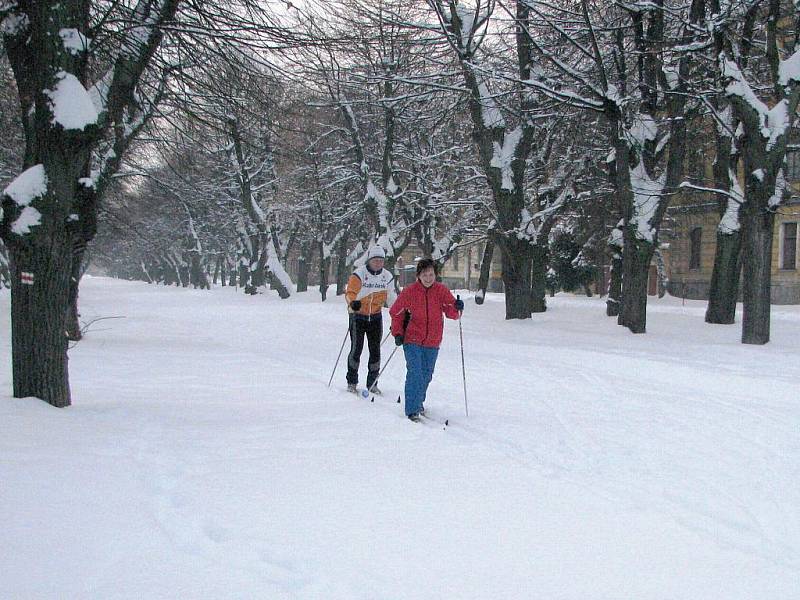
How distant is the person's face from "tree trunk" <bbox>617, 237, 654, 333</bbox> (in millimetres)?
10393

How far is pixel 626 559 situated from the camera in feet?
12.4

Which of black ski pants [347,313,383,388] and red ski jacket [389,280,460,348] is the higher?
red ski jacket [389,280,460,348]

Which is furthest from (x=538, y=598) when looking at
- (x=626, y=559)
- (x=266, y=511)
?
(x=266, y=511)

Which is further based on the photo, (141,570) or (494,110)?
(494,110)

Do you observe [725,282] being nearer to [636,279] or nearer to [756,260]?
[636,279]

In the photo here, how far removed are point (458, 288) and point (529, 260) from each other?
159ft

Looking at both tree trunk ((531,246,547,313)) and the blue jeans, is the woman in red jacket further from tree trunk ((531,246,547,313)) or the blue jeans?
tree trunk ((531,246,547,313))

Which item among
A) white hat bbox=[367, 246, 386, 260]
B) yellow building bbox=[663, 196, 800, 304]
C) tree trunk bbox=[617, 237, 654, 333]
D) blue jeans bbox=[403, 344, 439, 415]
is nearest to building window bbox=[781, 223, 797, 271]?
yellow building bbox=[663, 196, 800, 304]

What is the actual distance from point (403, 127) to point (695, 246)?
1935 cm

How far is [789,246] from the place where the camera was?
34031mm

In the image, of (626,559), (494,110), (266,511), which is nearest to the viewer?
(626,559)

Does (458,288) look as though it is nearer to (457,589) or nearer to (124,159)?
(124,159)

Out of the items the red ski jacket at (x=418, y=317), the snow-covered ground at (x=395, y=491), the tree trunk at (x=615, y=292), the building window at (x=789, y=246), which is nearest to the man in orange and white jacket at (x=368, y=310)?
the snow-covered ground at (x=395, y=491)

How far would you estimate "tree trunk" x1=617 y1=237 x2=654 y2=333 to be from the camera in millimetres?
16891
